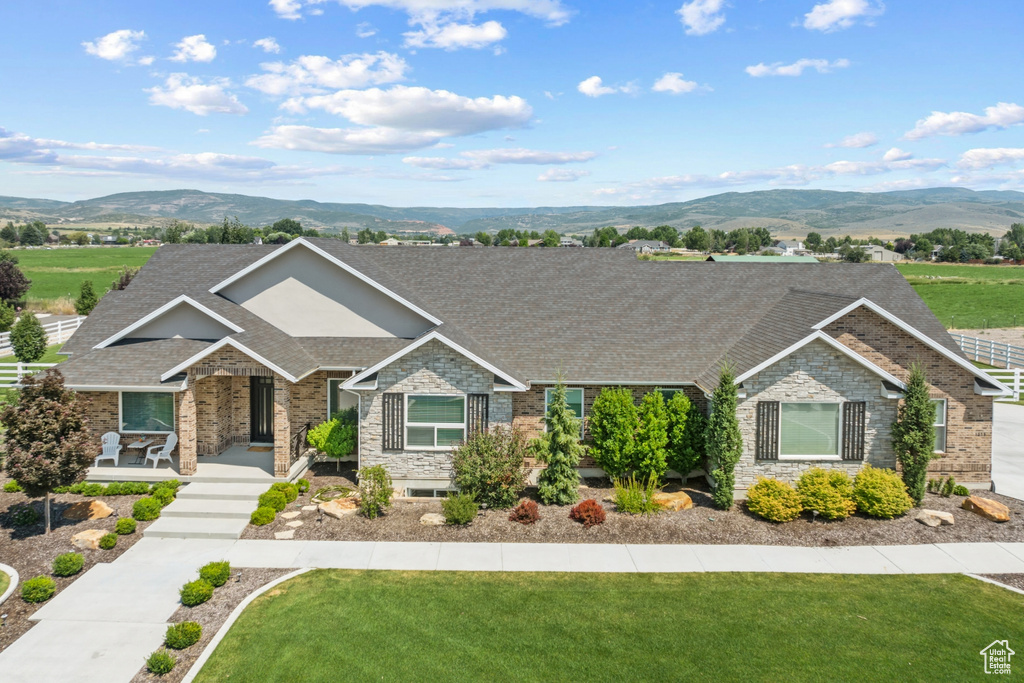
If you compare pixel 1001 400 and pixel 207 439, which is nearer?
pixel 207 439

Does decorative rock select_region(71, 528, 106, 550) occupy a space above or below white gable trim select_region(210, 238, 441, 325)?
below

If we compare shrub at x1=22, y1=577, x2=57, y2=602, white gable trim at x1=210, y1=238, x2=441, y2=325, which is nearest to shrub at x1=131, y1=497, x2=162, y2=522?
shrub at x1=22, y1=577, x2=57, y2=602

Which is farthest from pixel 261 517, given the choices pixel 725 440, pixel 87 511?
pixel 725 440

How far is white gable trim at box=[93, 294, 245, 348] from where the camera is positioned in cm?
1844

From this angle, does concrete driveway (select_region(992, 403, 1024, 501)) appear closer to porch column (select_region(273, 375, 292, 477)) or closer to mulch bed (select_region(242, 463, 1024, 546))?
mulch bed (select_region(242, 463, 1024, 546))

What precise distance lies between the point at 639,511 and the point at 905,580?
577cm

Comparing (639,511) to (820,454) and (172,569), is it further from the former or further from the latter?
(172,569)

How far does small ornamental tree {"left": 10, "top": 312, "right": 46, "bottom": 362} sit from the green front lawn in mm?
28562

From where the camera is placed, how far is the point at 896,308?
68.0 feet

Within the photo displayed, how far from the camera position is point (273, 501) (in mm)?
16031

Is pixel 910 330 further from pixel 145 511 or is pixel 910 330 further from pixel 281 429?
pixel 145 511

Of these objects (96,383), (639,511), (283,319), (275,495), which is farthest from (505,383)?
(96,383)

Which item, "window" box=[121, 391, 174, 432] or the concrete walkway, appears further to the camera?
"window" box=[121, 391, 174, 432]

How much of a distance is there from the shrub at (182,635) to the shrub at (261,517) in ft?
14.5
